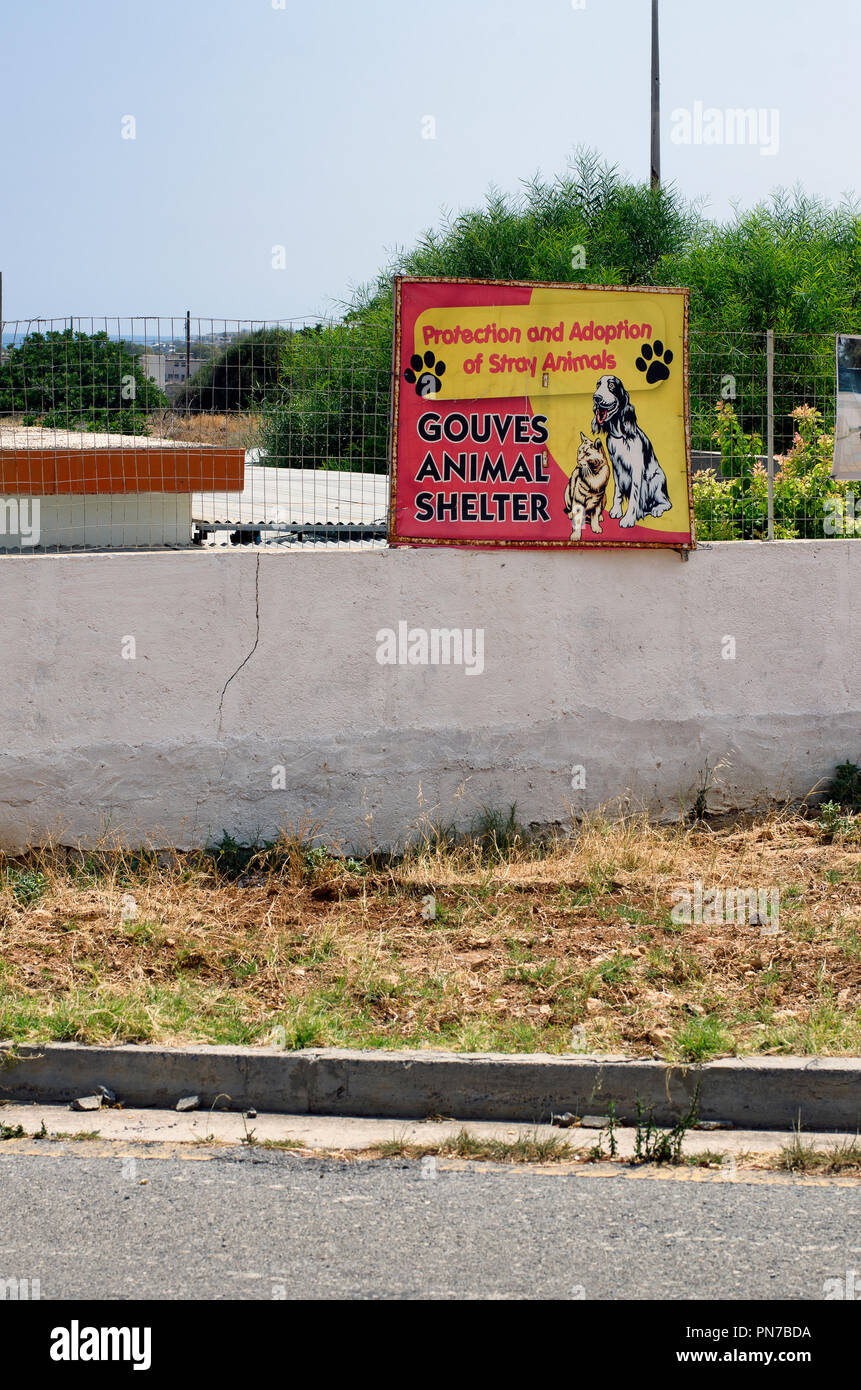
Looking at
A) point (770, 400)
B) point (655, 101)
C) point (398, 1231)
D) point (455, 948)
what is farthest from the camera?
point (655, 101)

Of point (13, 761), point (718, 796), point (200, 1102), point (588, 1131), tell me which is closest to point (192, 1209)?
point (200, 1102)

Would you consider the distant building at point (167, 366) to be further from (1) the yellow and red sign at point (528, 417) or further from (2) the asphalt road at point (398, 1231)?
(2) the asphalt road at point (398, 1231)

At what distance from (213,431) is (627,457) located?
7.79 ft

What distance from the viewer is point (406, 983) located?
5.54 meters

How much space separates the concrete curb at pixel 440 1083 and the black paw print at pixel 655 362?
4256 millimetres

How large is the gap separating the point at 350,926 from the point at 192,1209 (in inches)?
90.8

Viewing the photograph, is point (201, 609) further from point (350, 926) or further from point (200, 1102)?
point (200, 1102)

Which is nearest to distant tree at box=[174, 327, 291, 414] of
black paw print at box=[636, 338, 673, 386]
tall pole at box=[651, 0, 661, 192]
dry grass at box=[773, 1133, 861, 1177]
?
black paw print at box=[636, 338, 673, 386]

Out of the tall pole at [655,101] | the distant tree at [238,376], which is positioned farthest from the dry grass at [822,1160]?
the tall pole at [655,101]

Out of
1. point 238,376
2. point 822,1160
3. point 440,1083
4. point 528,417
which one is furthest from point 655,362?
point 822,1160

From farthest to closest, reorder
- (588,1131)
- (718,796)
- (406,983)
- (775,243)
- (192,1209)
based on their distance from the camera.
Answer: (775,243), (718,796), (406,983), (588,1131), (192,1209)

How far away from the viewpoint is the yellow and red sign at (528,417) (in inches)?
290

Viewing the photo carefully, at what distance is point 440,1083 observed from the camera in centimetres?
478

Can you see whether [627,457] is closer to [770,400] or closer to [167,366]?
[770,400]
